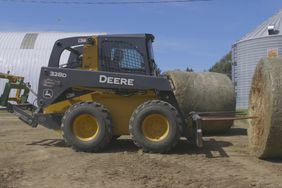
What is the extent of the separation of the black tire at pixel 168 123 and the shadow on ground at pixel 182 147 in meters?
0.33

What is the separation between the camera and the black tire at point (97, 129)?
1064 cm

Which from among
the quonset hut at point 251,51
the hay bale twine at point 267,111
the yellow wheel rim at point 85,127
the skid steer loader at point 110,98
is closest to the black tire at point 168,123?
the skid steer loader at point 110,98

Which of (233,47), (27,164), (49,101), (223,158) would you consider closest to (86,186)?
(27,164)

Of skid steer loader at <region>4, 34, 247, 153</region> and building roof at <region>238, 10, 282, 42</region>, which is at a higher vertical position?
building roof at <region>238, 10, 282, 42</region>

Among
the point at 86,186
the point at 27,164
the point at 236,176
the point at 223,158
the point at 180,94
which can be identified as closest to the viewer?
the point at 86,186

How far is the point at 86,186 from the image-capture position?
744 centimetres

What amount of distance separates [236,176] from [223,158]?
1791 millimetres

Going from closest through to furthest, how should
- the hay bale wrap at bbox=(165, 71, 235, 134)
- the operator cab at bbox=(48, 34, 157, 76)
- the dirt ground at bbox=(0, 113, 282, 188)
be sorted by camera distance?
1. the dirt ground at bbox=(0, 113, 282, 188)
2. the operator cab at bbox=(48, 34, 157, 76)
3. the hay bale wrap at bbox=(165, 71, 235, 134)

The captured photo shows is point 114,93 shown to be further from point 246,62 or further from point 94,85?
point 246,62

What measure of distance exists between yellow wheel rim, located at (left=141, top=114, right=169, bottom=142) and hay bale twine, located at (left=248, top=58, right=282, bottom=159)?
159 cm

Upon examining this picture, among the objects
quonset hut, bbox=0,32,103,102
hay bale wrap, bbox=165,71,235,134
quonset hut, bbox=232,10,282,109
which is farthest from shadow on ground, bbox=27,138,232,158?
quonset hut, bbox=0,32,103,102

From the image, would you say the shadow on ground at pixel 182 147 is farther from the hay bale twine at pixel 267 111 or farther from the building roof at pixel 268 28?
the building roof at pixel 268 28

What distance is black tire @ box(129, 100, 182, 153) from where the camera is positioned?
410 inches

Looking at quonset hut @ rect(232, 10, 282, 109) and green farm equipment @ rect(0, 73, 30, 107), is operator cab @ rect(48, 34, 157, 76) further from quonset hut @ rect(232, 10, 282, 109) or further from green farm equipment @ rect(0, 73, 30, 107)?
quonset hut @ rect(232, 10, 282, 109)
